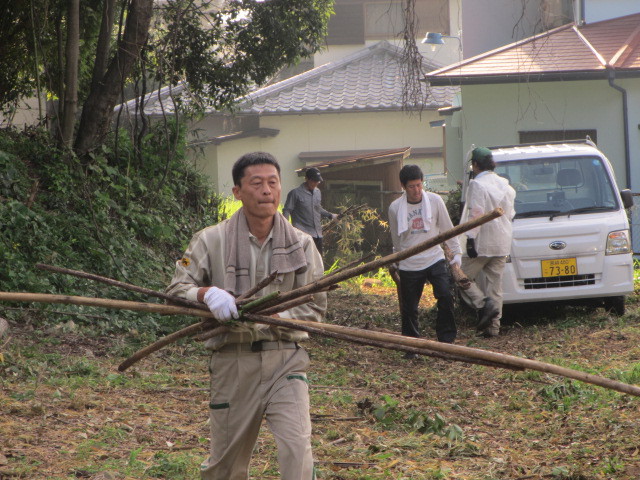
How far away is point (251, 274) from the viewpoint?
4.28m

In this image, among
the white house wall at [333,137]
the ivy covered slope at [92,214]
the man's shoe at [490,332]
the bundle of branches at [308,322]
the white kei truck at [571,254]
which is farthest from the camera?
the white house wall at [333,137]

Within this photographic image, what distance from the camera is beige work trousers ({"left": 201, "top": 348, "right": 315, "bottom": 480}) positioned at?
412 centimetres

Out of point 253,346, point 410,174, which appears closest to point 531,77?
point 410,174

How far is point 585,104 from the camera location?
17969 mm

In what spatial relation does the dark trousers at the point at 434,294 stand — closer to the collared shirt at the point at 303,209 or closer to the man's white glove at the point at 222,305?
the collared shirt at the point at 303,209

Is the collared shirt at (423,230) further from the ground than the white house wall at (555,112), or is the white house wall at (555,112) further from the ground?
the white house wall at (555,112)

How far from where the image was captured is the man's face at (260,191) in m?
4.28

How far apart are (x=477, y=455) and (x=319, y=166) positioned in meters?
14.5

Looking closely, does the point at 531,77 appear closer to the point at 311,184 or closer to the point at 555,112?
the point at 555,112

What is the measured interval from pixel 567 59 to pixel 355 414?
13.0 m

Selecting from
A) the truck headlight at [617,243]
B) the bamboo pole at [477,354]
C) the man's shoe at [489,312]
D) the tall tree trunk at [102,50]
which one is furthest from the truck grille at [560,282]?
the bamboo pole at [477,354]

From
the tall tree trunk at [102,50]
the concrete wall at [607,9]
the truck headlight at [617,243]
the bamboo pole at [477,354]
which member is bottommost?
the truck headlight at [617,243]

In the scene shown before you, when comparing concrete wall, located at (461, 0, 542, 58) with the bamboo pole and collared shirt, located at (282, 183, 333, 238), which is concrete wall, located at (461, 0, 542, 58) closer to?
collared shirt, located at (282, 183, 333, 238)

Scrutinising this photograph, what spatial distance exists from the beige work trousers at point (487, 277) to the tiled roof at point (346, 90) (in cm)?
1321
